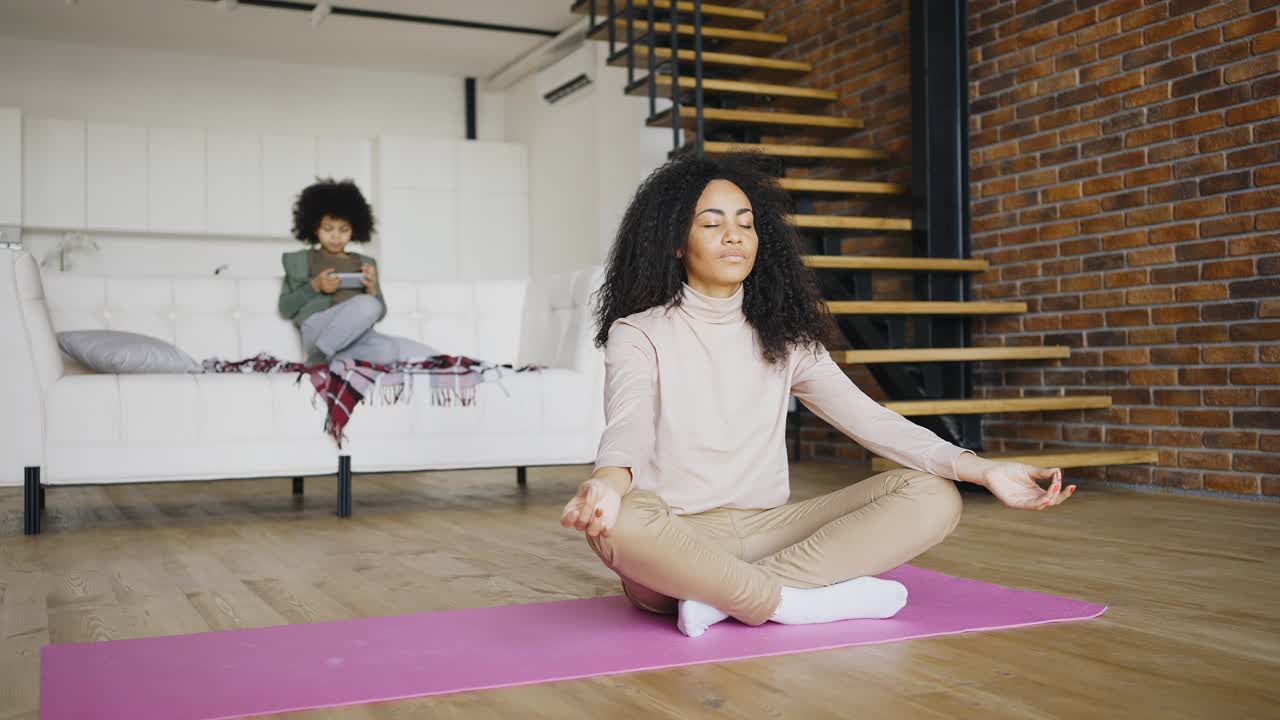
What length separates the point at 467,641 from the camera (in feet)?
5.77

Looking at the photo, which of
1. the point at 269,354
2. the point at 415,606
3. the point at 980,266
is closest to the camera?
the point at 415,606

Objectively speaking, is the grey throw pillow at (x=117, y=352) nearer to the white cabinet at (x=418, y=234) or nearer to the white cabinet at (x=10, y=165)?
the white cabinet at (x=10, y=165)

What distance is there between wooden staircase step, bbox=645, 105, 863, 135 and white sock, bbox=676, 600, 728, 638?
318cm

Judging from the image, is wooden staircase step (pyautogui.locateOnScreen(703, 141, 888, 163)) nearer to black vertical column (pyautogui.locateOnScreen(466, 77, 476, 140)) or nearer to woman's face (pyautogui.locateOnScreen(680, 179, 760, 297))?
woman's face (pyautogui.locateOnScreen(680, 179, 760, 297))

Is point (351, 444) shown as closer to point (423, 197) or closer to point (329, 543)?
point (329, 543)

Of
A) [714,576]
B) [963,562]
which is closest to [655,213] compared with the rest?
[714,576]

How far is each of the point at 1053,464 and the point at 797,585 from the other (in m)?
2.13

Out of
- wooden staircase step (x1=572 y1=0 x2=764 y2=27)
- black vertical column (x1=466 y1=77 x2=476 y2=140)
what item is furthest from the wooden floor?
black vertical column (x1=466 y1=77 x2=476 y2=140)

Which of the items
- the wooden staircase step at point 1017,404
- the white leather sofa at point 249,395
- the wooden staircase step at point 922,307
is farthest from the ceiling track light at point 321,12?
the wooden staircase step at point 1017,404

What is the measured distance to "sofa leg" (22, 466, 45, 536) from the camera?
3.18m

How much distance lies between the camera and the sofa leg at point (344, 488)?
356 centimetres

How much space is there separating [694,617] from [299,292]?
8.86 feet

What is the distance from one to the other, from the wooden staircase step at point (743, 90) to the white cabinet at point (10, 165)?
4335mm

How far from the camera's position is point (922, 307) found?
163 inches
